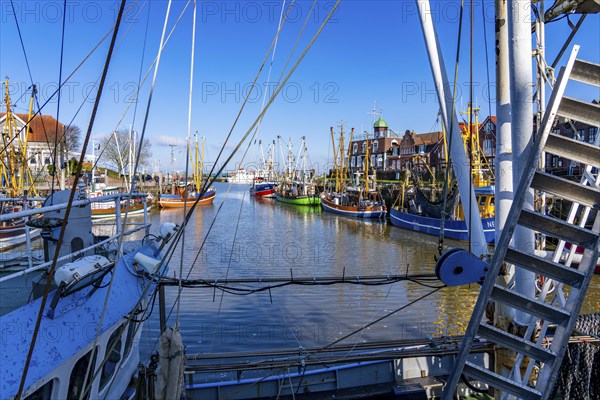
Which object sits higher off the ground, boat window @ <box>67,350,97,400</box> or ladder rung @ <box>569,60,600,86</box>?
ladder rung @ <box>569,60,600,86</box>

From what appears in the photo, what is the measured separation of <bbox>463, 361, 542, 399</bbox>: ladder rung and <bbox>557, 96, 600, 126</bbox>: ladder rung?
1.66 meters

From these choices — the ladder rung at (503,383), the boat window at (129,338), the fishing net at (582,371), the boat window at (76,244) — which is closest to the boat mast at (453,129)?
the fishing net at (582,371)

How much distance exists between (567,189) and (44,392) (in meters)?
3.95

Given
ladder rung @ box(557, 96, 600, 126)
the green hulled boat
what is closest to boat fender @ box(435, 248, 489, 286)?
ladder rung @ box(557, 96, 600, 126)

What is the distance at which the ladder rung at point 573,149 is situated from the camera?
2572 millimetres

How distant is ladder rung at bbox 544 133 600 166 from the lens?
2572mm

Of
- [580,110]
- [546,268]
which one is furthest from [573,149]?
[546,268]

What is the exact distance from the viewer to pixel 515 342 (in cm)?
267

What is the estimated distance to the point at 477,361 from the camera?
6125 mm

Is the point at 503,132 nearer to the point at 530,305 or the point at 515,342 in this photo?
the point at 530,305

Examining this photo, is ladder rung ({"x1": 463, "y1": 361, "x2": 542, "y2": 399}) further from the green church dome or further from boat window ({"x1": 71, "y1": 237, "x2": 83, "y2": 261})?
the green church dome

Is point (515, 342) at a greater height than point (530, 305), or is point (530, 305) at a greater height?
point (530, 305)

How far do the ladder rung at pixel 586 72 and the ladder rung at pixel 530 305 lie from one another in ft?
4.44

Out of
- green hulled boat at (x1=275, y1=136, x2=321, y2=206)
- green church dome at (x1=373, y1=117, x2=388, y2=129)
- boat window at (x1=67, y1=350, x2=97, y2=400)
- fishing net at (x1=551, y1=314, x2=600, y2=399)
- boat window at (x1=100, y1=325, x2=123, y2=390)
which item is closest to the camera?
boat window at (x1=67, y1=350, x2=97, y2=400)
